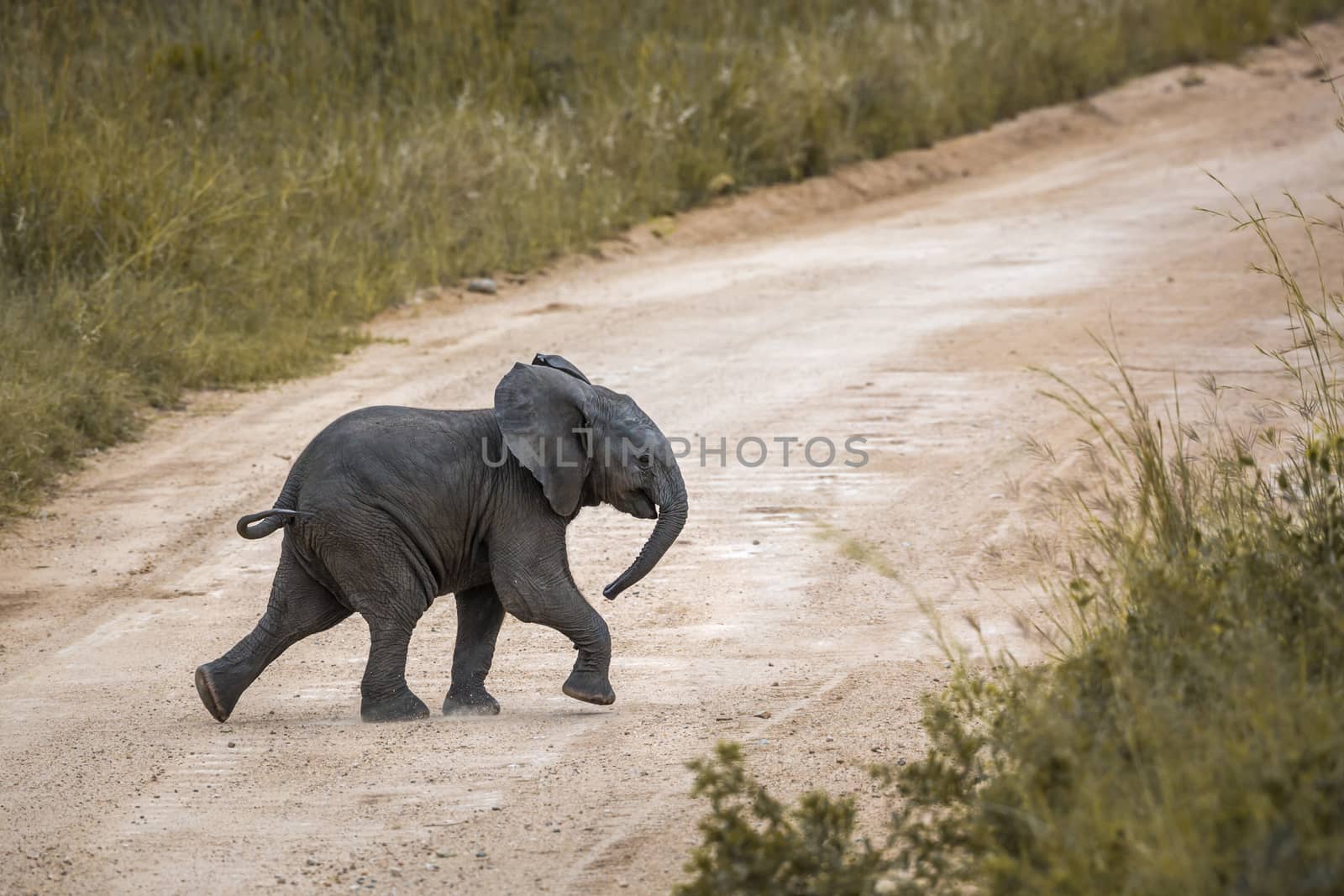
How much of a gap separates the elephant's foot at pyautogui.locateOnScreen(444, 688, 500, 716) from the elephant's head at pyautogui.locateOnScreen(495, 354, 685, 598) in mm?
636

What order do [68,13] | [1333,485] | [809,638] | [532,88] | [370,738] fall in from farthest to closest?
[532,88]
[68,13]
[809,638]
[370,738]
[1333,485]

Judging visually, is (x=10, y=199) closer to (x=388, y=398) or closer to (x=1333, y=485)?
(x=388, y=398)

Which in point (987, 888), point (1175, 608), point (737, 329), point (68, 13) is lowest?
point (737, 329)

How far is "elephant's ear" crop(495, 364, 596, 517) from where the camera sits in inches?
229

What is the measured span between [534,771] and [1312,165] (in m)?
13.8

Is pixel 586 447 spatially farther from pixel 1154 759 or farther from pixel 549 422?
pixel 1154 759

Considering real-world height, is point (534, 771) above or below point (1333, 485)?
below

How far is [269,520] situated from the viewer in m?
6.09

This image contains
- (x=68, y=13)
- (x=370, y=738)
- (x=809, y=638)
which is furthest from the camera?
(x=68, y=13)

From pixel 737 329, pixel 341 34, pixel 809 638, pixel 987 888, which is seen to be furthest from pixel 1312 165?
pixel 987 888

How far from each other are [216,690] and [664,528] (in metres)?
1.73

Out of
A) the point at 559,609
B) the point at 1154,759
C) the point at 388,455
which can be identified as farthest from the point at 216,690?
the point at 1154,759

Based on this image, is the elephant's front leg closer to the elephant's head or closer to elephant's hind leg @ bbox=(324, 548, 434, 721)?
the elephant's head

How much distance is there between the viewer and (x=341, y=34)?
16.9m
